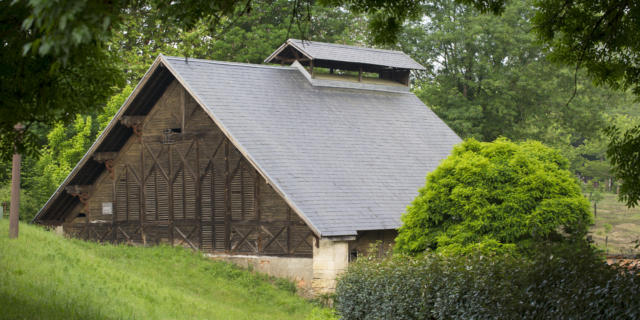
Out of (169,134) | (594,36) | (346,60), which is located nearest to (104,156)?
(169,134)

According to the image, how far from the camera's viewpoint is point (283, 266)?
2269 centimetres

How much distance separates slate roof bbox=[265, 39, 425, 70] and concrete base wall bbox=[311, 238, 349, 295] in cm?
1045

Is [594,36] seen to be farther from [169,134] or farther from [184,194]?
[169,134]

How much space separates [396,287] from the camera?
1273cm

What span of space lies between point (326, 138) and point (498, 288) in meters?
16.7

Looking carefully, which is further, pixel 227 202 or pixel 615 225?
pixel 615 225

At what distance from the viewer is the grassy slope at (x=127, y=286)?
13602mm

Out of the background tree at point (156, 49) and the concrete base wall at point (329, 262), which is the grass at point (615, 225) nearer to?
the background tree at point (156, 49)

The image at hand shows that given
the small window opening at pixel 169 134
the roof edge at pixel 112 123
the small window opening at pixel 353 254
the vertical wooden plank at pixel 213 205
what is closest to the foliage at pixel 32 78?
the small window opening at pixel 353 254

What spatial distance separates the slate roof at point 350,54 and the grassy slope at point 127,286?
9.92 meters

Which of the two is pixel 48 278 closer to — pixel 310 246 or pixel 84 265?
pixel 84 265

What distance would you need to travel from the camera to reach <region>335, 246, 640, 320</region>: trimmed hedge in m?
7.70

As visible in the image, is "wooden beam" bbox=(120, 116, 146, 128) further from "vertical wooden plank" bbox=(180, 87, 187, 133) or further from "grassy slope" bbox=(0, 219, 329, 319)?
"grassy slope" bbox=(0, 219, 329, 319)

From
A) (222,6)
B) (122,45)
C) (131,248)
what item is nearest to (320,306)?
(131,248)
